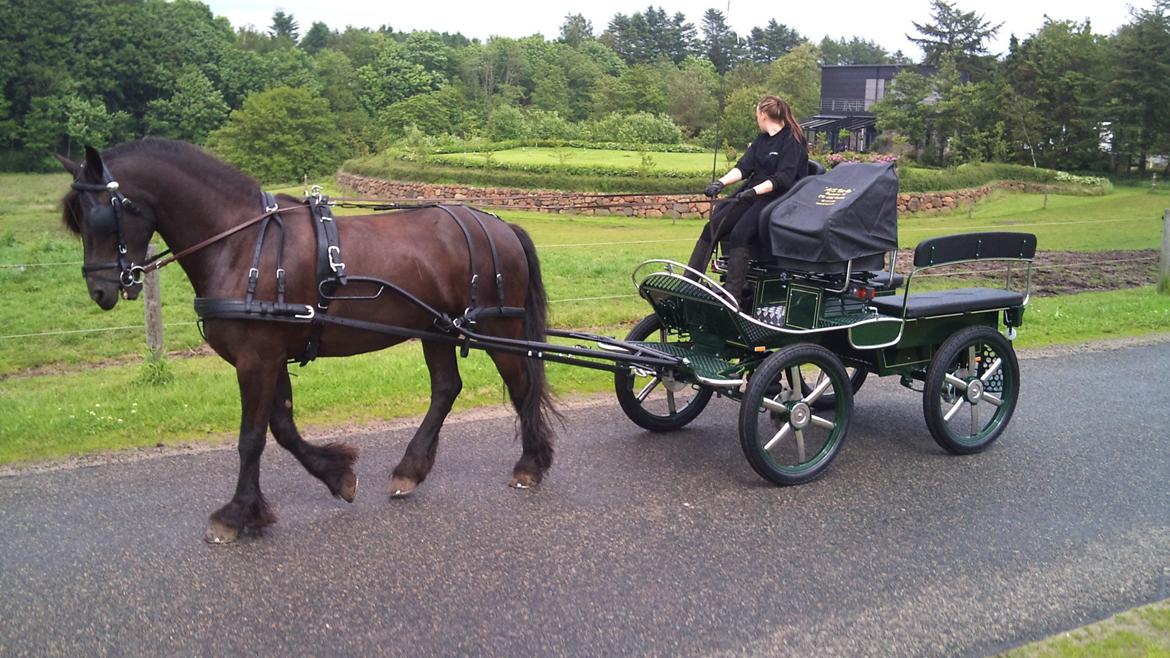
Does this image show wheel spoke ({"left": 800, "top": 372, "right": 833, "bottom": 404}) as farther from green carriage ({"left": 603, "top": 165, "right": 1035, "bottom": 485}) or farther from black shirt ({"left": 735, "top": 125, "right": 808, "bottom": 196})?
black shirt ({"left": 735, "top": 125, "right": 808, "bottom": 196})

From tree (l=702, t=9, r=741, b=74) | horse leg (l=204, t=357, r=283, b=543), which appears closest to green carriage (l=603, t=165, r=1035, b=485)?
horse leg (l=204, t=357, r=283, b=543)

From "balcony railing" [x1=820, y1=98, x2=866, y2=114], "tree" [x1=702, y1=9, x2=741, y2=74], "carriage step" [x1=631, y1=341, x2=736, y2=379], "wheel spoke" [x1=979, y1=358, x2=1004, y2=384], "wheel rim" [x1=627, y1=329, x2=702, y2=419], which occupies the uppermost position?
"tree" [x1=702, y1=9, x2=741, y2=74]

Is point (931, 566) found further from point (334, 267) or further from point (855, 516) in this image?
point (334, 267)

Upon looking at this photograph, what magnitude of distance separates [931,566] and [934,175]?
35.8 metres

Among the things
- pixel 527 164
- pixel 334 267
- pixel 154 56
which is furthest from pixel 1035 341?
pixel 154 56

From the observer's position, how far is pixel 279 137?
47.8 meters

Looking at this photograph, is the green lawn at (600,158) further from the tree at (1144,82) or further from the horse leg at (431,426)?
the horse leg at (431,426)

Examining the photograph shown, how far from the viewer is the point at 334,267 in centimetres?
513

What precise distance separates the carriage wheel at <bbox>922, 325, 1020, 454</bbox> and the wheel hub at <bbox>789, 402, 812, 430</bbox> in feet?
3.02

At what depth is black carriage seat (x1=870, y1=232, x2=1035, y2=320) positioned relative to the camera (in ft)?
20.5

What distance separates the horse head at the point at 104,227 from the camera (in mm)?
4754

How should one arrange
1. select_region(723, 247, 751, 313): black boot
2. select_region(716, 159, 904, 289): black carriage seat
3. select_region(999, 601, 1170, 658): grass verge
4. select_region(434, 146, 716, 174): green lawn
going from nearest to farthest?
select_region(999, 601, 1170, 658): grass verge
select_region(716, 159, 904, 289): black carriage seat
select_region(723, 247, 751, 313): black boot
select_region(434, 146, 716, 174): green lawn

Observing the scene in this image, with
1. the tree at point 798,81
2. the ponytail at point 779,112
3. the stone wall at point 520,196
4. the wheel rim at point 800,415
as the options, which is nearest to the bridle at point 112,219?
the wheel rim at point 800,415

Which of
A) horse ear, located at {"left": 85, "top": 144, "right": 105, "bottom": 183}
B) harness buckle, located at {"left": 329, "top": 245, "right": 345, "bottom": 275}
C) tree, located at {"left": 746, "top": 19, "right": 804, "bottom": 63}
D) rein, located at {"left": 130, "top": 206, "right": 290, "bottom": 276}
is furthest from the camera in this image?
tree, located at {"left": 746, "top": 19, "right": 804, "bottom": 63}
